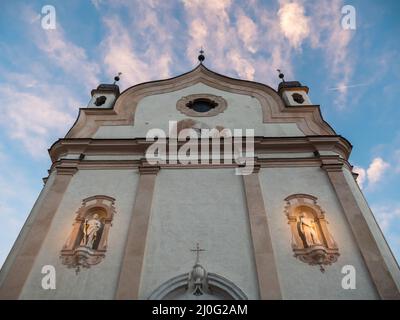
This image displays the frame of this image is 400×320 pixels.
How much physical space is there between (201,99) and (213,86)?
3.99 feet

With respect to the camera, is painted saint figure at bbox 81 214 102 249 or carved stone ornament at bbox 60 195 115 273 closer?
Answer: carved stone ornament at bbox 60 195 115 273

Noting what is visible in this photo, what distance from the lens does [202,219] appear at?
31.5ft

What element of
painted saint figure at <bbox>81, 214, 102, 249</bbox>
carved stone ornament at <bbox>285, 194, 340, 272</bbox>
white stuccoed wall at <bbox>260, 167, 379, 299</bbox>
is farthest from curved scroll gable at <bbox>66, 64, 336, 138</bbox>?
painted saint figure at <bbox>81, 214, 102, 249</bbox>

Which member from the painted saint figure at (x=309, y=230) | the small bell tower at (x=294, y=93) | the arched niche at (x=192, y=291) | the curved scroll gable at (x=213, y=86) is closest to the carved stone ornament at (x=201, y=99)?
the curved scroll gable at (x=213, y=86)

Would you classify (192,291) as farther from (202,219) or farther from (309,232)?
(309,232)

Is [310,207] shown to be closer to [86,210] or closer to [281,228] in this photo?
[281,228]

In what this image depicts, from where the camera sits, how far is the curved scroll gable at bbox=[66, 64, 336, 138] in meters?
13.1

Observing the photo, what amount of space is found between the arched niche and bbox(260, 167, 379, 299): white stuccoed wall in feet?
4.07

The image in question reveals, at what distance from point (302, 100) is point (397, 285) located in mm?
8962

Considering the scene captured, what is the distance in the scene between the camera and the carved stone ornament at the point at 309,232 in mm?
8414

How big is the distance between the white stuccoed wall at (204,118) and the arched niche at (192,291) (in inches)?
241

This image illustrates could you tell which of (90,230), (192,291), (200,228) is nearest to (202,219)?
(200,228)

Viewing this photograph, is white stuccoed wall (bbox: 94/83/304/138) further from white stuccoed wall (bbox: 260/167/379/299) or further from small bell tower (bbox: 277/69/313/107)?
white stuccoed wall (bbox: 260/167/379/299)

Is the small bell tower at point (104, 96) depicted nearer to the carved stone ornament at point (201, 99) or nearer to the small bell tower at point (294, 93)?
the carved stone ornament at point (201, 99)
